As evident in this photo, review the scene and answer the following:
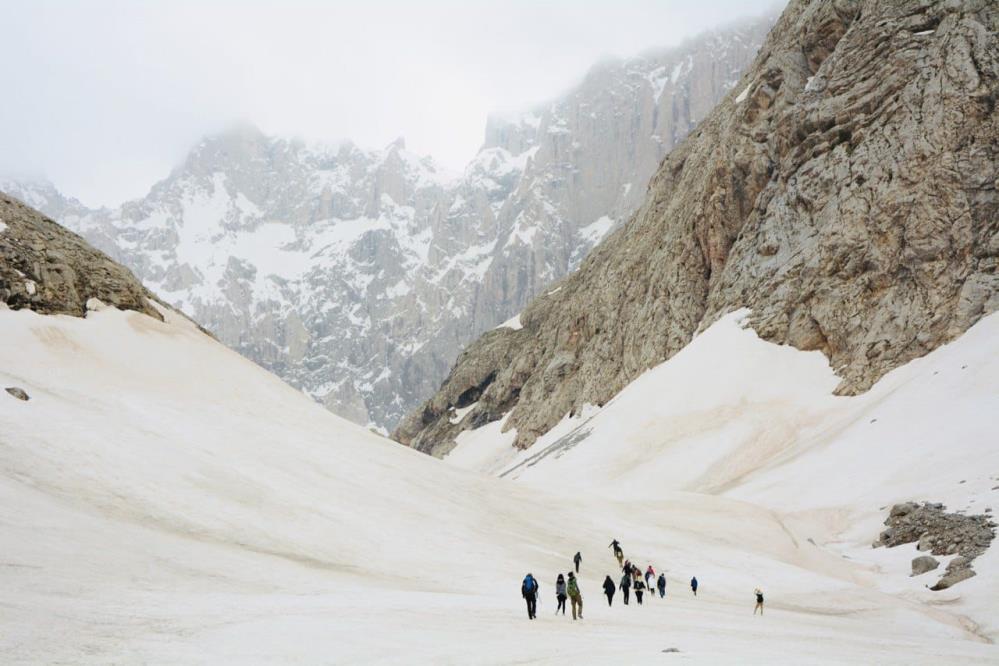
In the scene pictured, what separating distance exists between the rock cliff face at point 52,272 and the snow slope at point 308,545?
1189 mm

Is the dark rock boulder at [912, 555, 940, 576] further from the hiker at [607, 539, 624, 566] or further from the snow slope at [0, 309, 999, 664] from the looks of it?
the hiker at [607, 539, 624, 566]

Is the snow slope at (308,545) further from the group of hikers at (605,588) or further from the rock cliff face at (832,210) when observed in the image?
the rock cliff face at (832,210)

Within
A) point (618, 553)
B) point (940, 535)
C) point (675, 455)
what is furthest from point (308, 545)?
point (675, 455)

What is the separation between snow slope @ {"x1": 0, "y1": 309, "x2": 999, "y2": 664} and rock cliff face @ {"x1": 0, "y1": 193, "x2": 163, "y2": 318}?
119 cm

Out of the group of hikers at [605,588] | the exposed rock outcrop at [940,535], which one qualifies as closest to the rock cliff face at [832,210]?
the exposed rock outcrop at [940,535]

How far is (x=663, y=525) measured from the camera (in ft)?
144

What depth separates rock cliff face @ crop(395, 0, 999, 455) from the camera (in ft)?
236

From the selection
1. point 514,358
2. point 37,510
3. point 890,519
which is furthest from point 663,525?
point 514,358

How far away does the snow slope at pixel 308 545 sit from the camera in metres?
16.8

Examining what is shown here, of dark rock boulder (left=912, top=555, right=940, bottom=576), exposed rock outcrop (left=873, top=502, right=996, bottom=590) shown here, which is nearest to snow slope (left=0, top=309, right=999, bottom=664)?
dark rock boulder (left=912, top=555, right=940, bottom=576)

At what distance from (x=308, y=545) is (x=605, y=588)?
33.4 ft

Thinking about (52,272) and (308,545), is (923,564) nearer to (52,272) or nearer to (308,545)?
(308,545)

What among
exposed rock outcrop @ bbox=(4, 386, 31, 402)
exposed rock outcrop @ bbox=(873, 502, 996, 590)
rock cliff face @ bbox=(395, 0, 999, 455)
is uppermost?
rock cliff face @ bbox=(395, 0, 999, 455)

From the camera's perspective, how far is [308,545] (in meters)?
27.5
